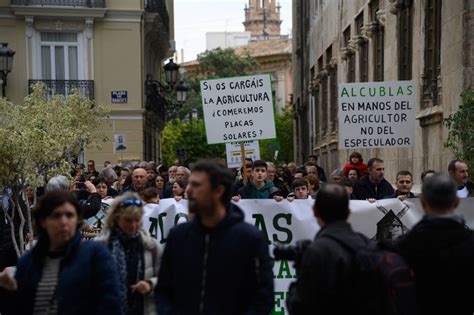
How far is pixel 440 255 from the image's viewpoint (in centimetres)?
540

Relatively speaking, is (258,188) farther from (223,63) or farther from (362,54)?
(223,63)

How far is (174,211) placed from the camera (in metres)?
10.3

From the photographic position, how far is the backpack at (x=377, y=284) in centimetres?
526

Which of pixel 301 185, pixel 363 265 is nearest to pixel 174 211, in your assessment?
pixel 301 185

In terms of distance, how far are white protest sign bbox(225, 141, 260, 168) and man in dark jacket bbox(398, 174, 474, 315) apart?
1239 cm

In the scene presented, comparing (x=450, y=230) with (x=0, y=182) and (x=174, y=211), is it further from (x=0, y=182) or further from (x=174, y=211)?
(x=0, y=182)

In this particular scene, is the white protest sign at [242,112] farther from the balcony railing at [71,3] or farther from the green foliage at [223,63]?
the green foliage at [223,63]

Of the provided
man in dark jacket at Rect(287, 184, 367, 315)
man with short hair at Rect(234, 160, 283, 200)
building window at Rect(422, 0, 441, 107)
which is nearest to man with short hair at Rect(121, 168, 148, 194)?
man with short hair at Rect(234, 160, 283, 200)

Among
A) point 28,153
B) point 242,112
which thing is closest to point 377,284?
point 242,112

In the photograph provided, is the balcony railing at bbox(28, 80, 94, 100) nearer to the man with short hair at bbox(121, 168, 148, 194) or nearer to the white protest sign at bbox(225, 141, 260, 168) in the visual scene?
the white protest sign at bbox(225, 141, 260, 168)

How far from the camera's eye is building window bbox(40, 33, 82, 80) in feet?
106

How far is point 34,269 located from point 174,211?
450 centimetres

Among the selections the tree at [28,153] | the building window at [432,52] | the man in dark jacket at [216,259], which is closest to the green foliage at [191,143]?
the building window at [432,52]

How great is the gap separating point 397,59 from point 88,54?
14.7 m
